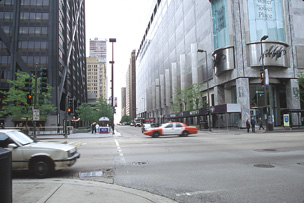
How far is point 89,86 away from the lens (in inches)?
6117

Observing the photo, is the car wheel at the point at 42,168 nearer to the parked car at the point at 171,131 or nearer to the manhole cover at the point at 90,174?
the manhole cover at the point at 90,174

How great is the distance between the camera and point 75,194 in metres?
4.71

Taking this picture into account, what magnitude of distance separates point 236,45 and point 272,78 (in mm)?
8704

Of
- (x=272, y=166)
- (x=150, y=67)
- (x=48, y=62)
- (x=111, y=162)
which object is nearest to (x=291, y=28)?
(x=272, y=166)

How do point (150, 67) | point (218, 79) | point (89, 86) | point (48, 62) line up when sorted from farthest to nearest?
1. point (89, 86)
2. point (150, 67)
3. point (48, 62)
4. point (218, 79)

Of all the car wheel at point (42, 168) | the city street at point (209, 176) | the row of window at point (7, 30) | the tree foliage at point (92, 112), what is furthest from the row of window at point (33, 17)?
the car wheel at point (42, 168)

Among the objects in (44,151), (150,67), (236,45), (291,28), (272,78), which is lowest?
(44,151)

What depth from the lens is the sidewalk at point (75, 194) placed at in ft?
14.4

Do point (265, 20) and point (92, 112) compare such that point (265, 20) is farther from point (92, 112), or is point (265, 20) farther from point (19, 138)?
point (92, 112)

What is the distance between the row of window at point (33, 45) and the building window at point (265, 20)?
41.4 metres

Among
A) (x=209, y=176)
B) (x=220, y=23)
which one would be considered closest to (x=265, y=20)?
(x=220, y=23)

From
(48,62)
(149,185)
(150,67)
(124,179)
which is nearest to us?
(149,185)

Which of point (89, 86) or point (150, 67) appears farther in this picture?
point (89, 86)

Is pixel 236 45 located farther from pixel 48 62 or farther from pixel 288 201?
pixel 48 62
